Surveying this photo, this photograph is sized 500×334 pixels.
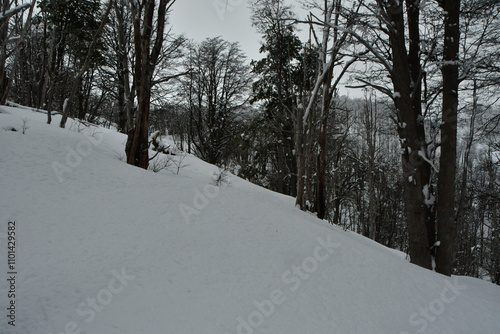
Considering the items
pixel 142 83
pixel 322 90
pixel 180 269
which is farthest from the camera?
pixel 322 90

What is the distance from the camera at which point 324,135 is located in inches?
303

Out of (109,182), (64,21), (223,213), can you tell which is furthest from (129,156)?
(64,21)

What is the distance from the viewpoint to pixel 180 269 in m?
2.51

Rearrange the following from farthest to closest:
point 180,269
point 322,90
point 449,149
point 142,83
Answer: point 322,90
point 142,83
point 449,149
point 180,269

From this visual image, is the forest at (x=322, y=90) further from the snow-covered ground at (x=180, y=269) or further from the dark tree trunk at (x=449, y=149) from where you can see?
the snow-covered ground at (x=180, y=269)

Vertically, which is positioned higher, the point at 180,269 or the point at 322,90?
the point at 322,90

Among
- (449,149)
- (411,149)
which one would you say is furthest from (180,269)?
(449,149)

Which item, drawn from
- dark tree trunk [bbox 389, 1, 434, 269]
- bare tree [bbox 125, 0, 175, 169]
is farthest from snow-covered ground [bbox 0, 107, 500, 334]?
bare tree [bbox 125, 0, 175, 169]

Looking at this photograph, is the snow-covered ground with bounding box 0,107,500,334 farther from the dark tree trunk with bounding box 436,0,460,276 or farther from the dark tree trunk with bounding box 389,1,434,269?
the dark tree trunk with bounding box 389,1,434,269

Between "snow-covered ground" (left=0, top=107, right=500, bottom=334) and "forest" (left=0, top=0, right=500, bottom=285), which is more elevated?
"forest" (left=0, top=0, right=500, bottom=285)

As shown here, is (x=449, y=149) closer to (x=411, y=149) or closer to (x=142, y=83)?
(x=411, y=149)

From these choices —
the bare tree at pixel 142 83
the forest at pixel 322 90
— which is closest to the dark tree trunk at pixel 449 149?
the forest at pixel 322 90

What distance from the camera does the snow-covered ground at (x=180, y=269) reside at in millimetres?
1966

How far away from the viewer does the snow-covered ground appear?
1966 mm
